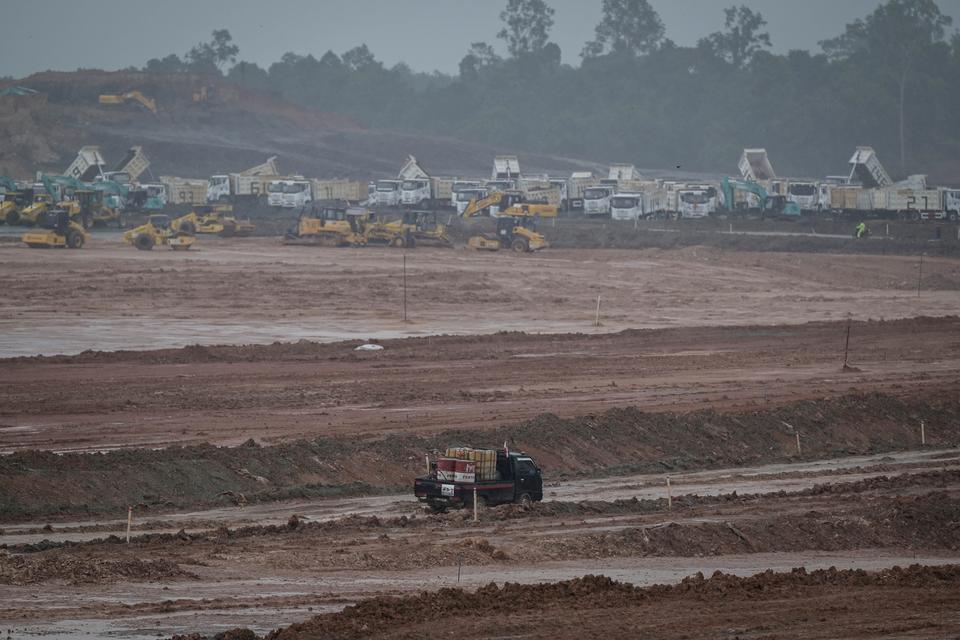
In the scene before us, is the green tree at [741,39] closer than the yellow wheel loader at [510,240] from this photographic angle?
No

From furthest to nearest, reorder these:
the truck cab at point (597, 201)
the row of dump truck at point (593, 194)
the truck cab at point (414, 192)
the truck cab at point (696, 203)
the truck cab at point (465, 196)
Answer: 1. the truck cab at point (414, 192)
2. the truck cab at point (597, 201)
3. the truck cab at point (465, 196)
4. the truck cab at point (696, 203)
5. the row of dump truck at point (593, 194)

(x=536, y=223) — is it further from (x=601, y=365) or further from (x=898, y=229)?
(x=601, y=365)

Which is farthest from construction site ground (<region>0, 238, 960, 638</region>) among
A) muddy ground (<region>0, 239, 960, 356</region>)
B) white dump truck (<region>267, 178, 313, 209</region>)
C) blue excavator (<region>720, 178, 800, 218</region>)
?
white dump truck (<region>267, 178, 313, 209</region>)

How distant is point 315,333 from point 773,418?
16.7 m

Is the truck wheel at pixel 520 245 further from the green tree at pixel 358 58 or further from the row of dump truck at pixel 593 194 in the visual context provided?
the green tree at pixel 358 58

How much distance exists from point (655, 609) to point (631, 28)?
611ft

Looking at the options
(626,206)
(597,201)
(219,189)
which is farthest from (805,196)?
(219,189)

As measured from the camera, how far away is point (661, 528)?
66.6 ft

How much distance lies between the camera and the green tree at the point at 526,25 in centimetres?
18625

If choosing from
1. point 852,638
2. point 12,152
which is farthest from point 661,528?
point 12,152

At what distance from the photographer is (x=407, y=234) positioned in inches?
2717

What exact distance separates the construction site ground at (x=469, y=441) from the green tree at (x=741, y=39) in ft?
428

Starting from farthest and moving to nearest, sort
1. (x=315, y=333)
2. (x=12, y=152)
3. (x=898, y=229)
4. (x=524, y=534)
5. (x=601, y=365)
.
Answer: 1. (x=12, y=152)
2. (x=898, y=229)
3. (x=315, y=333)
4. (x=601, y=365)
5. (x=524, y=534)

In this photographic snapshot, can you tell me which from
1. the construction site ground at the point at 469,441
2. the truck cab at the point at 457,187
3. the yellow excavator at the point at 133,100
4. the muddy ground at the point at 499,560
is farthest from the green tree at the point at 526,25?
the muddy ground at the point at 499,560
